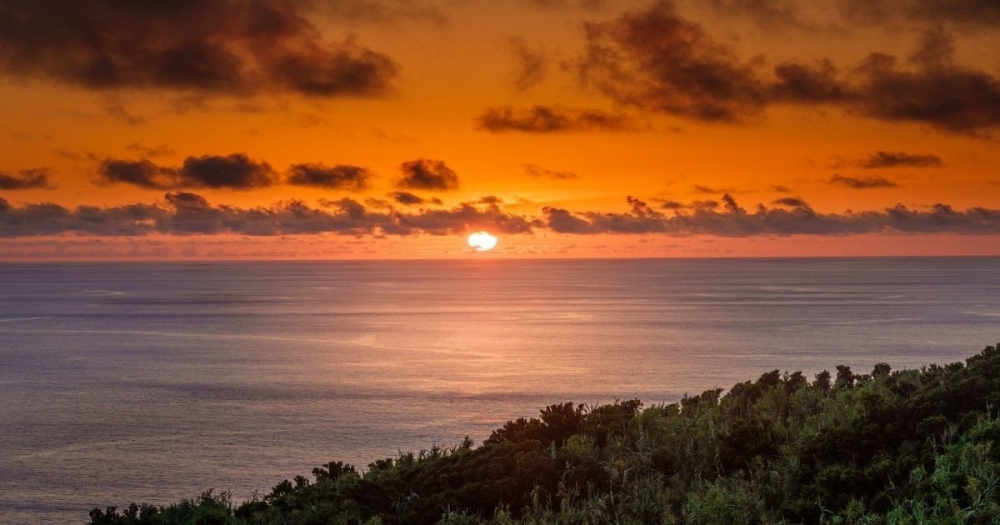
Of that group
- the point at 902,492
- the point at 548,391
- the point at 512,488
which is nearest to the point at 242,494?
the point at 512,488

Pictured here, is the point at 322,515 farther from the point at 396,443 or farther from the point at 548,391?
the point at 548,391

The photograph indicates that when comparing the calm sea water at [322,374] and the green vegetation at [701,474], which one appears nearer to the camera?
the green vegetation at [701,474]

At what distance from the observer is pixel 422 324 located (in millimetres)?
155250

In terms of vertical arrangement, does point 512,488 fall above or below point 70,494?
above

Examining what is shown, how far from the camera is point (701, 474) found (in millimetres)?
26062

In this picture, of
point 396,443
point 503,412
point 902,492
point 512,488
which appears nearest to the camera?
point 902,492

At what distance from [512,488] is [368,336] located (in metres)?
110

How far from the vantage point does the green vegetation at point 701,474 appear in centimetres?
2180

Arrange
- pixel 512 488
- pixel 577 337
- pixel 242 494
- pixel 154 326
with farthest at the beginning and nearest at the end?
1. pixel 154 326
2. pixel 577 337
3. pixel 242 494
4. pixel 512 488

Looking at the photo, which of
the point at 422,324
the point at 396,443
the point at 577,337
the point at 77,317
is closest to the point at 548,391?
the point at 396,443

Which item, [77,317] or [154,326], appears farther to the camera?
[77,317]

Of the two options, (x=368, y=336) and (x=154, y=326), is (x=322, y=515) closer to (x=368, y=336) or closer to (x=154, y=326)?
(x=368, y=336)

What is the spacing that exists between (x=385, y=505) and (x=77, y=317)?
166778 mm

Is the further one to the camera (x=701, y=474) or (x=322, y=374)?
(x=322, y=374)
